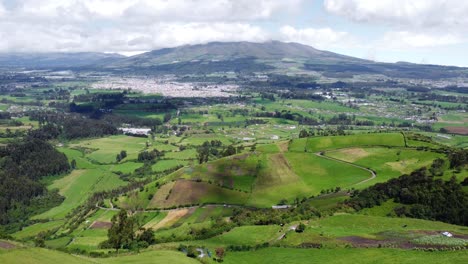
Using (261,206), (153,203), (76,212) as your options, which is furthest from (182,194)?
(76,212)

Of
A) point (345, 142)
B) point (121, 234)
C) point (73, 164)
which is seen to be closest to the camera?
point (121, 234)

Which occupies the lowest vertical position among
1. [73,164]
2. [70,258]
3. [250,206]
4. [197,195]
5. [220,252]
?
[73,164]

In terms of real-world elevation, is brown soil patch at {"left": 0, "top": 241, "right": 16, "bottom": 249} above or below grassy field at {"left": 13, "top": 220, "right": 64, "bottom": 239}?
above

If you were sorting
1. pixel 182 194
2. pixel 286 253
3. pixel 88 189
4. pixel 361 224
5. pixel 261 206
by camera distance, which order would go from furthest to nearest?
1. pixel 88 189
2. pixel 182 194
3. pixel 261 206
4. pixel 361 224
5. pixel 286 253

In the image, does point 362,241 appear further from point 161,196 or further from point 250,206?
point 161,196

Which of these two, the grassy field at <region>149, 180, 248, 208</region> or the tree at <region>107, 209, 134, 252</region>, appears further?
the grassy field at <region>149, 180, 248, 208</region>

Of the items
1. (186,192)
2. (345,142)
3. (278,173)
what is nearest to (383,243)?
(278,173)

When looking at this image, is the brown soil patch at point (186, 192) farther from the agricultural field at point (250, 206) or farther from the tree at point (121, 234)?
the tree at point (121, 234)

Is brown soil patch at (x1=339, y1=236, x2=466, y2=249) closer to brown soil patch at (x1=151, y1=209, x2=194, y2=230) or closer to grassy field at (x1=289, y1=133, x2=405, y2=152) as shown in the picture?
brown soil patch at (x1=151, y1=209, x2=194, y2=230)

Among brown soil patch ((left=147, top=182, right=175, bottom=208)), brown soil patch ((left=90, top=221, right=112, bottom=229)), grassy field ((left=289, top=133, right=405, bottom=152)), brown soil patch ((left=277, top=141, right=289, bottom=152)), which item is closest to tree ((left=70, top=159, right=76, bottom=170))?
brown soil patch ((left=147, top=182, right=175, bottom=208))

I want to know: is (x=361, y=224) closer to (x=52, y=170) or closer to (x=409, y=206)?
(x=409, y=206)

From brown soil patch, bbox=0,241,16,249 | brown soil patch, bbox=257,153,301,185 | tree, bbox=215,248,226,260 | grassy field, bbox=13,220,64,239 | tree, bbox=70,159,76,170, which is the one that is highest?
brown soil patch, bbox=0,241,16,249
